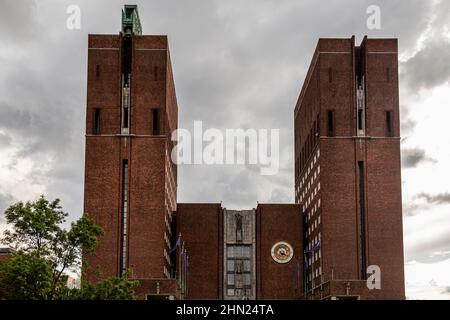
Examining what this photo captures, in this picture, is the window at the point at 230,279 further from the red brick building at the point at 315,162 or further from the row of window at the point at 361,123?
the row of window at the point at 361,123

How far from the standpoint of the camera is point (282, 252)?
107875mm

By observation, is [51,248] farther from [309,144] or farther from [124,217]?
[309,144]

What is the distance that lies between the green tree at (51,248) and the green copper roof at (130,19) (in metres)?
51.7

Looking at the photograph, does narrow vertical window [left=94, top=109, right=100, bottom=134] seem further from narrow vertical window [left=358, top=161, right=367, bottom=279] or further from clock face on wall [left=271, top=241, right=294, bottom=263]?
narrow vertical window [left=358, top=161, right=367, bottom=279]

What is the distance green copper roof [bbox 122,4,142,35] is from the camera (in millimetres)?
97688

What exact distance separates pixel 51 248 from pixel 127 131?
45.2m

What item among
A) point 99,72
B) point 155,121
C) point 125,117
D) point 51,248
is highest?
point 99,72

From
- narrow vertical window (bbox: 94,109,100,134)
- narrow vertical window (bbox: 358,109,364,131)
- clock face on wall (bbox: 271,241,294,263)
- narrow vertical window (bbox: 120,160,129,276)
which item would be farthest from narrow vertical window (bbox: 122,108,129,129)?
narrow vertical window (bbox: 358,109,364,131)

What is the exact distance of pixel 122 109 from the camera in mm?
93562

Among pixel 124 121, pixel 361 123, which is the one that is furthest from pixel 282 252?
pixel 124 121

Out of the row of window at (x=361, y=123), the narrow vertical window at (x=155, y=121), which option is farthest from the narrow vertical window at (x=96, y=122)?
the row of window at (x=361, y=123)

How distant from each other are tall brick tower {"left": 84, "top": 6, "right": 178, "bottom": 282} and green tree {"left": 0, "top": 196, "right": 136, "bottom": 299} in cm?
3967

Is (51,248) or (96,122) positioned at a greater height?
(96,122)
